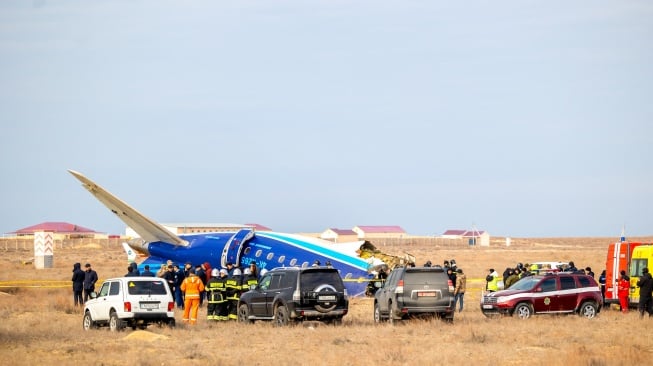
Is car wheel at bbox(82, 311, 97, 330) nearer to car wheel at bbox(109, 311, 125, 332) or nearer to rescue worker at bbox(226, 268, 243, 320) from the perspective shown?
car wheel at bbox(109, 311, 125, 332)

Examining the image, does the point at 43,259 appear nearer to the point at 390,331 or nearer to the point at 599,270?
the point at 599,270

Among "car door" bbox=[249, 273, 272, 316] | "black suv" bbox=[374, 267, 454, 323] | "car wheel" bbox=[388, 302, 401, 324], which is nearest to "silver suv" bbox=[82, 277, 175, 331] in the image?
"car door" bbox=[249, 273, 272, 316]

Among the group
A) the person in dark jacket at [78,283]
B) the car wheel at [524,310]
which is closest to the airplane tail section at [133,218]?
the person in dark jacket at [78,283]

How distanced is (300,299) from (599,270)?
3827cm

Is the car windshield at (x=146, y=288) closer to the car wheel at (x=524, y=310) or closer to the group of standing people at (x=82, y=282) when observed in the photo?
the group of standing people at (x=82, y=282)

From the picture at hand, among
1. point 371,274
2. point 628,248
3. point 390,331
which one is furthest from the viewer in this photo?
point 371,274

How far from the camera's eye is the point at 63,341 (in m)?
24.7

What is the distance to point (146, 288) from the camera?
27.9 meters

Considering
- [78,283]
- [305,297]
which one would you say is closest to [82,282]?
[78,283]

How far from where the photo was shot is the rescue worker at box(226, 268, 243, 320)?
31859 millimetres

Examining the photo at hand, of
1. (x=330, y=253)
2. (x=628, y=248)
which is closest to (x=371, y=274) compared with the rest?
(x=330, y=253)

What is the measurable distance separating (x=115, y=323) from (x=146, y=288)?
1231mm

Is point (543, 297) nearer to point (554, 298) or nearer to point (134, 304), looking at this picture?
point (554, 298)

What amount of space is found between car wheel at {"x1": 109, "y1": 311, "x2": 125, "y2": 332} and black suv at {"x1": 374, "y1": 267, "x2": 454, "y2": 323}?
7.62m
